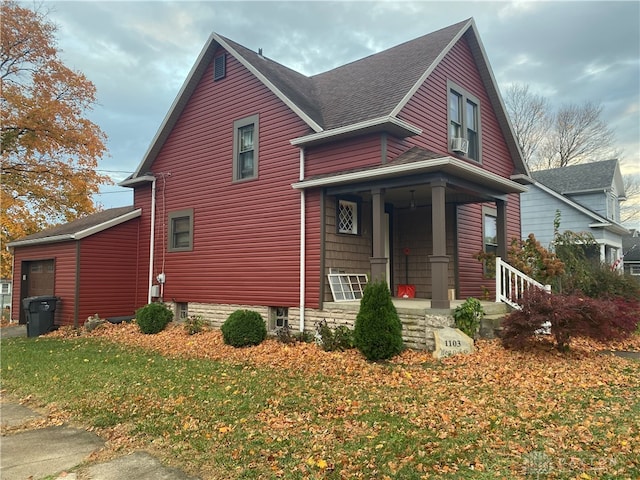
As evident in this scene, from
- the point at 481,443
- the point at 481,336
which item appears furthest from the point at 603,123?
the point at 481,443

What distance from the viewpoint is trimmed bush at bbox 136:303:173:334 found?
41.8 ft

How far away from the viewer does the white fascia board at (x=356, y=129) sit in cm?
961

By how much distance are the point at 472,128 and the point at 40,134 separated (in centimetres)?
1563

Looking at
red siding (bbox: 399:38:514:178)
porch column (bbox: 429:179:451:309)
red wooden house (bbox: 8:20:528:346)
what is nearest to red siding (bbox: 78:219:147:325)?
red wooden house (bbox: 8:20:528:346)

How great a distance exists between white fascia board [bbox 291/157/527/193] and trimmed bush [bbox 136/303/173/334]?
17.7 feet

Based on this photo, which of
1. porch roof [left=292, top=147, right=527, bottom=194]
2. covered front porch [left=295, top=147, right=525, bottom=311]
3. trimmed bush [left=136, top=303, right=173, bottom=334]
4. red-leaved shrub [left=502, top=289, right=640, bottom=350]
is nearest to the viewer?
red-leaved shrub [left=502, top=289, right=640, bottom=350]

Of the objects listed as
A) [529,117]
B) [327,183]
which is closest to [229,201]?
[327,183]

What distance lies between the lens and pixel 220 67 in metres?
13.3

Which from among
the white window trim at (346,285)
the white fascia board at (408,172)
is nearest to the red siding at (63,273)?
the white fascia board at (408,172)

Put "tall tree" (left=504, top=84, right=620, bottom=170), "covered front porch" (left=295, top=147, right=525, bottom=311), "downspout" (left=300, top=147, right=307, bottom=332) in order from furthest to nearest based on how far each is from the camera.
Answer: "tall tree" (left=504, top=84, right=620, bottom=170), "downspout" (left=300, top=147, right=307, bottom=332), "covered front porch" (left=295, top=147, right=525, bottom=311)

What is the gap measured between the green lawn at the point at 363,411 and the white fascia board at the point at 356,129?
465 cm

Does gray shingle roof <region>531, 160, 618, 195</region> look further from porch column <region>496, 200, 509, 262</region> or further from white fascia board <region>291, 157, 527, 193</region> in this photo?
white fascia board <region>291, 157, 527, 193</region>

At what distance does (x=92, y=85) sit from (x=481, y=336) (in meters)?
17.8

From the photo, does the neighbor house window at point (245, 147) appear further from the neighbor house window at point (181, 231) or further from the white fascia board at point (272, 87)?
the neighbor house window at point (181, 231)
